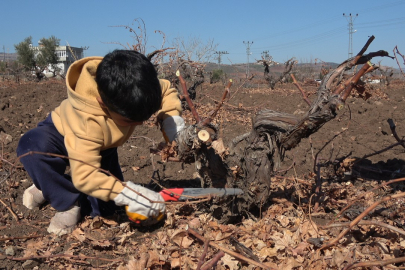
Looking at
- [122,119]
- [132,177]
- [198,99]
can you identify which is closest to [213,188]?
[122,119]

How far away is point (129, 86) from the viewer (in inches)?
80.4

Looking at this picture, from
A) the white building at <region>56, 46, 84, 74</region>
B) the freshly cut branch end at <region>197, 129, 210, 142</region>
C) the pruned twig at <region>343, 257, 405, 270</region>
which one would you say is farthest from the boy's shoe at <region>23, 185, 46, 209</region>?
the white building at <region>56, 46, 84, 74</region>

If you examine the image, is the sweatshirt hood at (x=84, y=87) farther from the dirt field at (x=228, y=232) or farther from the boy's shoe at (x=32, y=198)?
the boy's shoe at (x=32, y=198)

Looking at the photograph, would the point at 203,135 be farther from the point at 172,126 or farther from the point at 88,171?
the point at 88,171

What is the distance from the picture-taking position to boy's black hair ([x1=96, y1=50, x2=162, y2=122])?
2.05m

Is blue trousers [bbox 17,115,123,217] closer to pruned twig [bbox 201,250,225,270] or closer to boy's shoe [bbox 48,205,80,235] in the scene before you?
boy's shoe [bbox 48,205,80,235]

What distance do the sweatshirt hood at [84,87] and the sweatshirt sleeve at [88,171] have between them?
20 centimetres

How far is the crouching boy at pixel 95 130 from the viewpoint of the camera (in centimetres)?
210

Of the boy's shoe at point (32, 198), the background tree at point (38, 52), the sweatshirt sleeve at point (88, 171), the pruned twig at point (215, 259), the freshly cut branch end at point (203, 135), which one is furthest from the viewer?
the background tree at point (38, 52)

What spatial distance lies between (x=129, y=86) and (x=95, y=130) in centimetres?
47

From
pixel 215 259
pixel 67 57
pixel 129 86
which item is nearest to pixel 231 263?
pixel 215 259

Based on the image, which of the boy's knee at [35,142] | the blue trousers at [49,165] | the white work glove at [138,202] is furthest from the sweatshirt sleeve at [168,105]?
the boy's knee at [35,142]

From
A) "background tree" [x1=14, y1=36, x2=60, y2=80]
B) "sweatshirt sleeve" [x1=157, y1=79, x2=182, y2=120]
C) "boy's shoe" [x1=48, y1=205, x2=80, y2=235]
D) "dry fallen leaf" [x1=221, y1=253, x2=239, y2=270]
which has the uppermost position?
"background tree" [x1=14, y1=36, x2=60, y2=80]

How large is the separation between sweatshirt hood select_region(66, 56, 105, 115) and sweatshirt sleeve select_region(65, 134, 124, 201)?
199mm
